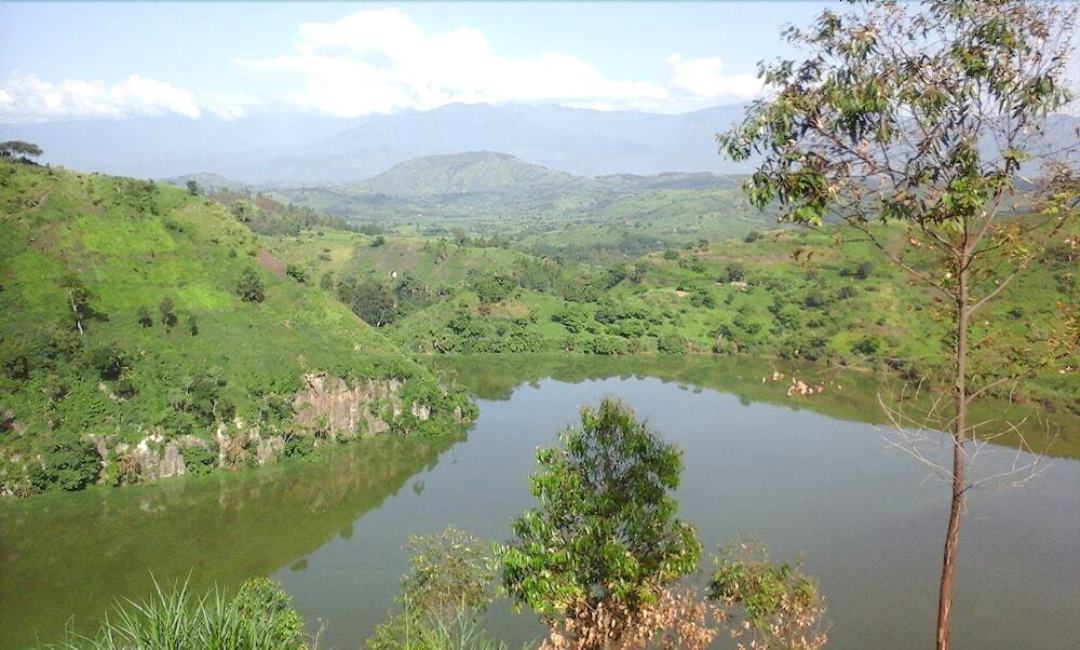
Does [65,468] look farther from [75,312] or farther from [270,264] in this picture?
[270,264]

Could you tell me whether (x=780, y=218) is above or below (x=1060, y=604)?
above

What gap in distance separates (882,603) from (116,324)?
43976 millimetres

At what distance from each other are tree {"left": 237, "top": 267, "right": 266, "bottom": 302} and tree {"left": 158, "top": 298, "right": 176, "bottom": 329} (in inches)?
218

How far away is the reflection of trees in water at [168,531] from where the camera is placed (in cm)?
2850

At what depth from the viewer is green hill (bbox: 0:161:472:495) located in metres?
39.0

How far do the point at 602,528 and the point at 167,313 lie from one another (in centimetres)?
4204

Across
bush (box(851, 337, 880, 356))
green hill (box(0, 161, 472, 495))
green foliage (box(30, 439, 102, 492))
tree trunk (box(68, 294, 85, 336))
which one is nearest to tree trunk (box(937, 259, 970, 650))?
green foliage (box(30, 439, 102, 492))

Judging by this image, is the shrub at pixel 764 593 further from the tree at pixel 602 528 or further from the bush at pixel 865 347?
the bush at pixel 865 347

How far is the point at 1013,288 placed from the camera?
2793 inches

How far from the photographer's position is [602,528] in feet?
40.1

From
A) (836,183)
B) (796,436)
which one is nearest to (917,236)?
(836,183)

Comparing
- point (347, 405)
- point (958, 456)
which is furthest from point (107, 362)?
point (958, 456)

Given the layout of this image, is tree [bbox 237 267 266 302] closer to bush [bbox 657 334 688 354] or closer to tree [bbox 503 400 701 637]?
tree [bbox 503 400 701 637]

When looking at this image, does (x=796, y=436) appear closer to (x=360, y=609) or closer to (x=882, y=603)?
(x=882, y=603)
